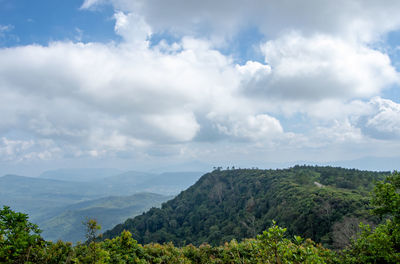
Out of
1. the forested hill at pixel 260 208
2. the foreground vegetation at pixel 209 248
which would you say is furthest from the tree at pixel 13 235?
the forested hill at pixel 260 208

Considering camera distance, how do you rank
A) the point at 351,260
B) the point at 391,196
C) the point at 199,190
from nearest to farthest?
the point at 391,196 < the point at 351,260 < the point at 199,190

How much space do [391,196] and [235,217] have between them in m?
80.4

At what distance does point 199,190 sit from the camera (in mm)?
130000

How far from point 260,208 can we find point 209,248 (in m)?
69.2

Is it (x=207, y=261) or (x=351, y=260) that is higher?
(x=351, y=260)

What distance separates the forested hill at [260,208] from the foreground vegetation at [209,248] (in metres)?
27.3

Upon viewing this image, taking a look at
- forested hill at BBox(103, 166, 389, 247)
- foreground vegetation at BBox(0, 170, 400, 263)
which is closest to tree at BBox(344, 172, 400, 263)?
foreground vegetation at BBox(0, 170, 400, 263)

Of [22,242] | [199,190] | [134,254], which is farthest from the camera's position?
[199,190]

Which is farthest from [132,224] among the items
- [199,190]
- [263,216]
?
[263,216]

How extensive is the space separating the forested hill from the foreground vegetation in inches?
1075

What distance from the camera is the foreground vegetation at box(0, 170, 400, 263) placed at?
7611 mm

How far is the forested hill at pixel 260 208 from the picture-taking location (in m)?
46.1

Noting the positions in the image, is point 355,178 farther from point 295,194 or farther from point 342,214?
point 342,214

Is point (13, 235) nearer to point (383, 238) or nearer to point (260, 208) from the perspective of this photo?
point (383, 238)
